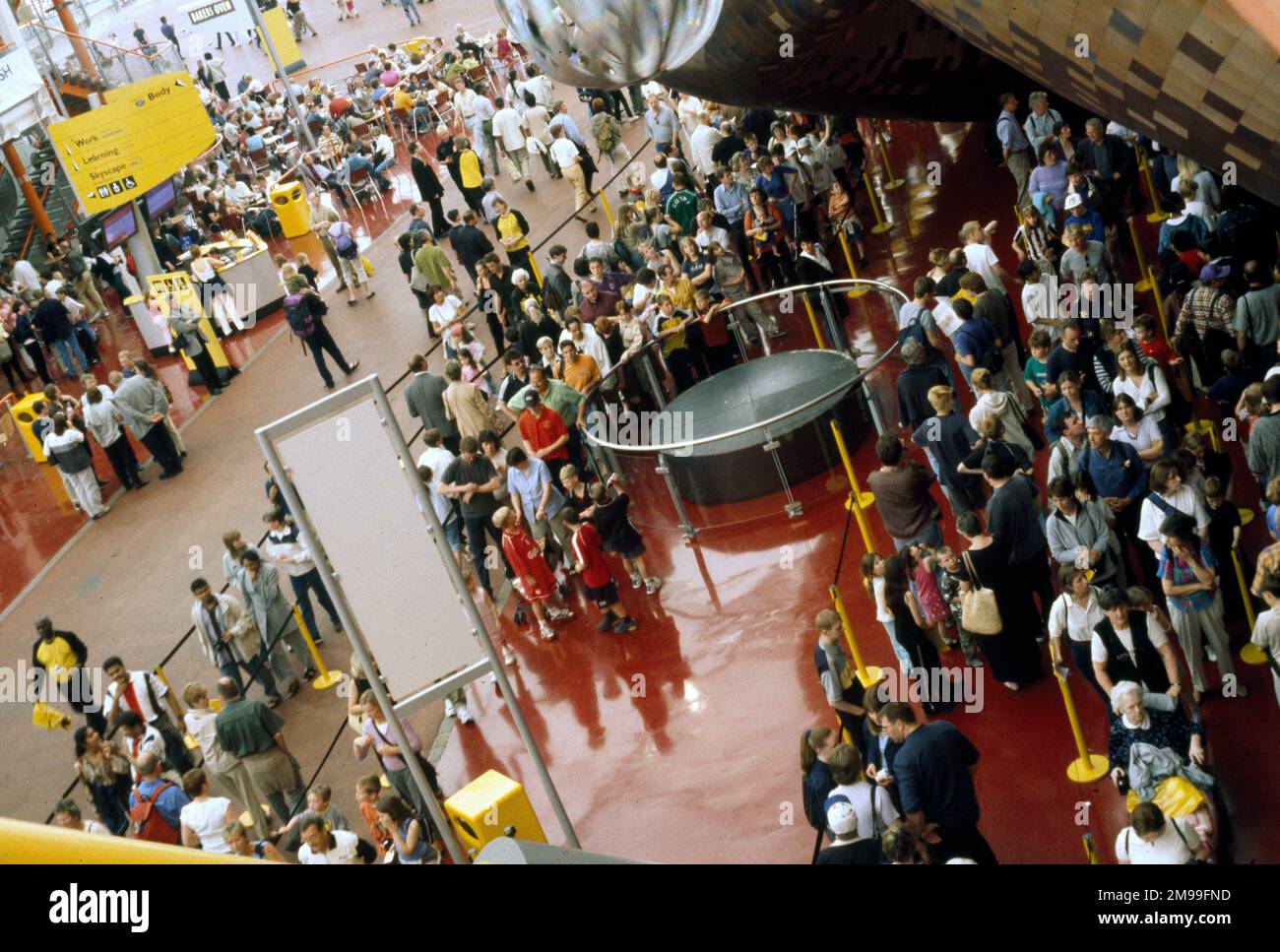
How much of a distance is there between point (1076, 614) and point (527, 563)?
5.37m

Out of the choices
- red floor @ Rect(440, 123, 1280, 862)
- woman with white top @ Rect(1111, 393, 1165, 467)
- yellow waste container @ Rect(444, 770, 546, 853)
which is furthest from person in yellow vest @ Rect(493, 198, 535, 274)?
yellow waste container @ Rect(444, 770, 546, 853)

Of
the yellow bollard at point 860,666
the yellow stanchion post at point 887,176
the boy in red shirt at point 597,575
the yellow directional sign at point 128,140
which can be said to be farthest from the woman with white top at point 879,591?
the yellow directional sign at point 128,140

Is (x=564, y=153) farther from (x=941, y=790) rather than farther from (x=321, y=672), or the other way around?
(x=941, y=790)

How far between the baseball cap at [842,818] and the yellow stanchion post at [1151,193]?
9.34 m

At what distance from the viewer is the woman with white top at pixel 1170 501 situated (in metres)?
8.26

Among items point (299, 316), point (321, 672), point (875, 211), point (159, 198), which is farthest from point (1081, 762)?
point (159, 198)

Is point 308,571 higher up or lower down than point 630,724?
higher up

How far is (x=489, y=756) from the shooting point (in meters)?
11.3

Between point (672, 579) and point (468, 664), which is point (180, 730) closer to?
point (672, 579)

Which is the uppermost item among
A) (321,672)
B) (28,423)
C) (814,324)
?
(28,423)

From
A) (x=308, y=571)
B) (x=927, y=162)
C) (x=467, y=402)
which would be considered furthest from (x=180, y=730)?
(x=927, y=162)

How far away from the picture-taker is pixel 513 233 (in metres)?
Answer: 18.9

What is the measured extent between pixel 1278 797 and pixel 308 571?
28.6 ft

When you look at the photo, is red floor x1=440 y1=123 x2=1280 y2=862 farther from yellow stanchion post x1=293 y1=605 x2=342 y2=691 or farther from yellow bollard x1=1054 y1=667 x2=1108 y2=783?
yellow stanchion post x1=293 y1=605 x2=342 y2=691
